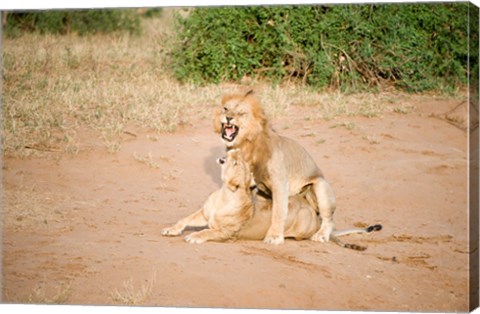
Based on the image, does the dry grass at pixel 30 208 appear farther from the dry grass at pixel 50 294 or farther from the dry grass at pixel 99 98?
the dry grass at pixel 50 294

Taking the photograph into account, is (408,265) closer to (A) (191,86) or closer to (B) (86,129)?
(B) (86,129)

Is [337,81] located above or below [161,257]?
above

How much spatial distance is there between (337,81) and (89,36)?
4.04m

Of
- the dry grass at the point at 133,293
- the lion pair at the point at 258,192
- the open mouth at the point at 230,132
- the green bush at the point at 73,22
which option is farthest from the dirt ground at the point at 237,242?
the green bush at the point at 73,22

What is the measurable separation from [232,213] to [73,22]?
709cm

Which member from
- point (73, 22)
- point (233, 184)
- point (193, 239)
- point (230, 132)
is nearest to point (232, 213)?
point (233, 184)

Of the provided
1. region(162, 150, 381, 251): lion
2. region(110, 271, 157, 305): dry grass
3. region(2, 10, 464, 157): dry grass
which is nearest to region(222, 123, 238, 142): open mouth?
region(162, 150, 381, 251): lion

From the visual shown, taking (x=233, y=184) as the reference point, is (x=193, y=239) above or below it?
below

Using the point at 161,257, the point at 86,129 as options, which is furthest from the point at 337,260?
the point at 86,129

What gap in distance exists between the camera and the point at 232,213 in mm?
6504

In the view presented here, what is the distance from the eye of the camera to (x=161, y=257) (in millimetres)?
6180

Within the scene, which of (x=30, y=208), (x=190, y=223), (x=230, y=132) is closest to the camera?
(x=190, y=223)

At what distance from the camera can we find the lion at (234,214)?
6504 millimetres

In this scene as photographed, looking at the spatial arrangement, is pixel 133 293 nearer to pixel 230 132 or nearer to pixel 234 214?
pixel 234 214
